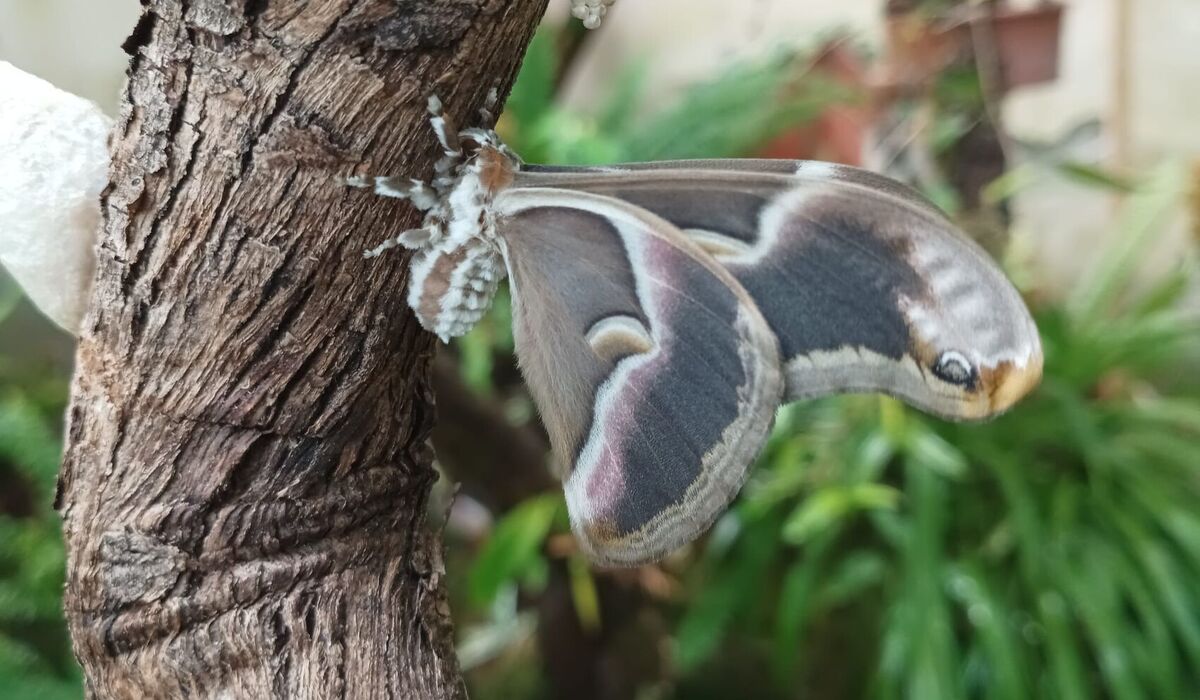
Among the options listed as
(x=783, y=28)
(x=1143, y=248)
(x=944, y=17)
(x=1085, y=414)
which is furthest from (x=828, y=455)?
(x=783, y=28)

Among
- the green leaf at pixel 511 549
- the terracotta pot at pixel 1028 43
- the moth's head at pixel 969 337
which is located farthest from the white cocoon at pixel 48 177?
the terracotta pot at pixel 1028 43

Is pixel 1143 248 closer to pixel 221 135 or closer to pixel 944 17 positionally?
pixel 944 17

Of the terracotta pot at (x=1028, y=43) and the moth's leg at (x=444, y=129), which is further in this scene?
the terracotta pot at (x=1028, y=43)

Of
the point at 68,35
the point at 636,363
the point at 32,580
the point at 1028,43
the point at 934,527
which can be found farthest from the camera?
the point at 1028,43

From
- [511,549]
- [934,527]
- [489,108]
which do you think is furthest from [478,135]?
[934,527]

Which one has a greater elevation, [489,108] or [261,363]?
[489,108]

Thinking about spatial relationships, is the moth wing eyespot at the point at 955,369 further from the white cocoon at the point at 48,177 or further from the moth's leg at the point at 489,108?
the white cocoon at the point at 48,177

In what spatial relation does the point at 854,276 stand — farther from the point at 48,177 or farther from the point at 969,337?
the point at 48,177

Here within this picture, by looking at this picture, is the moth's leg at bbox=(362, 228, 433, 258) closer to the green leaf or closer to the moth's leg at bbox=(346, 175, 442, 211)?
the moth's leg at bbox=(346, 175, 442, 211)
